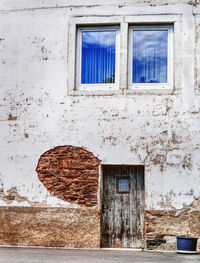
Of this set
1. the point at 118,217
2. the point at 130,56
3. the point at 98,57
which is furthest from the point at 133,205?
the point at 98,57

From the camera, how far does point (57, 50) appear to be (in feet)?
42.8

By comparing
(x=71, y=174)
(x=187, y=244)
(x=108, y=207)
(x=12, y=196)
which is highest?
(x=71, y=174)

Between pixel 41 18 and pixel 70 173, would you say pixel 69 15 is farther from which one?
pixel 70 173

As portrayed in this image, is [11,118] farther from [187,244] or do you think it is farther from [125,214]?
[187,244]

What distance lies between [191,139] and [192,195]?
3.80 feet

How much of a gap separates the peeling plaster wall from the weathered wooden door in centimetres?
33

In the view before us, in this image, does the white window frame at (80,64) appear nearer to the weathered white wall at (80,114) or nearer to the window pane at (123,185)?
the weathered white wall at (80,114)

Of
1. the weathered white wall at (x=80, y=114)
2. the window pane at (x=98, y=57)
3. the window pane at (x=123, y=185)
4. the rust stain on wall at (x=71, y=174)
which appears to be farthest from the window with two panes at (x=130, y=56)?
the window pane at (x=123, y=185)

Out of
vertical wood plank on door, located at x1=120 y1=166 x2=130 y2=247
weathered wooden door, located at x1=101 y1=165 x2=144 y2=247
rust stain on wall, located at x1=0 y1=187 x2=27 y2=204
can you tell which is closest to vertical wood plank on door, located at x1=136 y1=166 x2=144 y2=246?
weathered wooden door, located at x1=101 y1=165 x2=144 y2=247

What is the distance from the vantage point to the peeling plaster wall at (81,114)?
1238 cm

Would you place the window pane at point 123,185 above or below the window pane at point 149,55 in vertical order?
below

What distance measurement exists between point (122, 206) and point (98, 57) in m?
3.30

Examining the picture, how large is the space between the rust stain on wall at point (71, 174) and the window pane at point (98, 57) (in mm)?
1642

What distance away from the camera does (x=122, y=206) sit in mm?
12703
